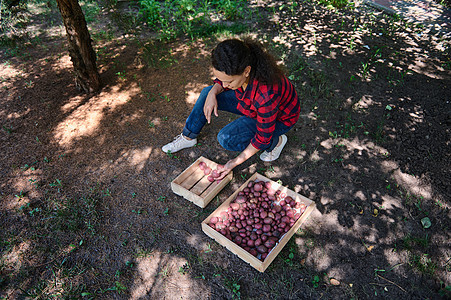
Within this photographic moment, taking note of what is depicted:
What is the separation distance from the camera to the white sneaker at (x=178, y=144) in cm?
360

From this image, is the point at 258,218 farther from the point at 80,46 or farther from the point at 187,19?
the point at 187,19

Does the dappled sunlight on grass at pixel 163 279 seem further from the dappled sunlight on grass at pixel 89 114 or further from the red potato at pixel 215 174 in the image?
the dappled sunlight on grass at pixel 89 114

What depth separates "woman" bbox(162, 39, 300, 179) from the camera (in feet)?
7.05

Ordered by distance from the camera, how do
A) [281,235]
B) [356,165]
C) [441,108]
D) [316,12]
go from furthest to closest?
1. [316,12]
2. [441,108]
3. [356,165]
4. [281,235]

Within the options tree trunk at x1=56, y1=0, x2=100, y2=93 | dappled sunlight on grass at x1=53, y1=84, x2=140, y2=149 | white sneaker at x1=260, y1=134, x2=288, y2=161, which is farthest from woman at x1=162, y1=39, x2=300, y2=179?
tree trunk at x1=56, y1=0, x2=100, y2=93

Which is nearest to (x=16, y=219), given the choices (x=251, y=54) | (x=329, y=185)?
(x=251, y=54)

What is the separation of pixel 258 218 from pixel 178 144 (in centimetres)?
150

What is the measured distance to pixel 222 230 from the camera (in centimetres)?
262

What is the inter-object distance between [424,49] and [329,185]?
14.2ft

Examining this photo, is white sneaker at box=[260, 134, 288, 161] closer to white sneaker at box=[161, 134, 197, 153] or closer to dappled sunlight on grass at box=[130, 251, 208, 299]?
white sneaker at box=[161, 134, 197, 153]

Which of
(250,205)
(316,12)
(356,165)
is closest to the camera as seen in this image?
(250,205)

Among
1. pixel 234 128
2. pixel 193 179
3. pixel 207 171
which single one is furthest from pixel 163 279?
pixel 234 128

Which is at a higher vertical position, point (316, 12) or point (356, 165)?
point (316, 12)

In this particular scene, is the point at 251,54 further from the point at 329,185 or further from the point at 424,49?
the point at 424,49
